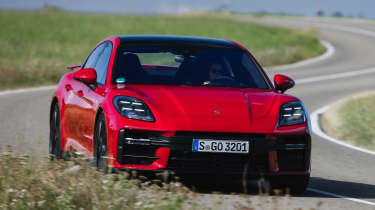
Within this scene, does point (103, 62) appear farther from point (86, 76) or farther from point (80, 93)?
point (86, 76)

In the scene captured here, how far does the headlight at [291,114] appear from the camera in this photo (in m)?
7.80

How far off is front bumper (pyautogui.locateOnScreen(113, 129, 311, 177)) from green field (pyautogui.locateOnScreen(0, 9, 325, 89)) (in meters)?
15.7

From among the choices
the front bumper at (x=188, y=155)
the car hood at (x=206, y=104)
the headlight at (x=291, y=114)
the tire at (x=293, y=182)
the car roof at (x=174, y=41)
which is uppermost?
the car roof at (x=174, y=41)

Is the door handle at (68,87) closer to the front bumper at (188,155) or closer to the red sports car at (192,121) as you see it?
the red sports car at (192,121)

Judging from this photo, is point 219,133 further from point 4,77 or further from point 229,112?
point 4,77

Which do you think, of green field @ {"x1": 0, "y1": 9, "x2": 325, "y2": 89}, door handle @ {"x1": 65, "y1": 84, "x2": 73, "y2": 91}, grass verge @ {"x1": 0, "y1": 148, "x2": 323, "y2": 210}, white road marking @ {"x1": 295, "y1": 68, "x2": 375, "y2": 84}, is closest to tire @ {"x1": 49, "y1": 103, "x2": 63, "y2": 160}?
door handle @ {"x1": 65, "y1": 84, "x2": 73, "y2": 91}

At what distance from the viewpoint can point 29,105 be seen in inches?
703

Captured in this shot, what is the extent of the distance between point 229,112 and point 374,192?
1.83m

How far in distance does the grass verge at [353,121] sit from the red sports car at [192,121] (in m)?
5.24

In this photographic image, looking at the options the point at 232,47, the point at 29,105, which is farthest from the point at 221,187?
the point at 29,105

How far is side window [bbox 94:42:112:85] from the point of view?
8727 mm

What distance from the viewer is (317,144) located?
13.0 metres

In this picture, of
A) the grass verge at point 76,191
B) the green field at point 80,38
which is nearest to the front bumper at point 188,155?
the grass verge at point 76,191

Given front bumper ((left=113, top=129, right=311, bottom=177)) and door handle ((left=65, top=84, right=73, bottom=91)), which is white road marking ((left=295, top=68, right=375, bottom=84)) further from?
front bumper ((left=113, top=129, right=311, bottom=177))
